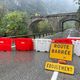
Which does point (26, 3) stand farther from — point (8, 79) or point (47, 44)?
point (8, 79)

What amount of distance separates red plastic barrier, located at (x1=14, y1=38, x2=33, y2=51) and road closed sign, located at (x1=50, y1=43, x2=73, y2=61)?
10.6m

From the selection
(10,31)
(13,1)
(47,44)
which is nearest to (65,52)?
(47,44)

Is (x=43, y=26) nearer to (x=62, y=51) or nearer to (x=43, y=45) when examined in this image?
(x=43, y=45)

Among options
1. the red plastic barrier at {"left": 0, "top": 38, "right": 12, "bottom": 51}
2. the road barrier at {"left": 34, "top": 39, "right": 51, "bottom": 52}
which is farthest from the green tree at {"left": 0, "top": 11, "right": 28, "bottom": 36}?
the road barrier at {"left": 34, "top": 39, "right": 51, "bottom": 52}

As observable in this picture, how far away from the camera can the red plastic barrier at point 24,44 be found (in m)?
20.9

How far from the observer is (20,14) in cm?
6988

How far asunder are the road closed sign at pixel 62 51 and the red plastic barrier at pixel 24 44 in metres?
10.6

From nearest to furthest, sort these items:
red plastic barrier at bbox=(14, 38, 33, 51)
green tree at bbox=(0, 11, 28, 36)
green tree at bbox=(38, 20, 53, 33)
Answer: red plastic barrier at bbox=(14, 38, 33, 51)
green tree at bbox=(0, 11, 28, 36)
green tree at bbox=(38, 20, 53, 33)

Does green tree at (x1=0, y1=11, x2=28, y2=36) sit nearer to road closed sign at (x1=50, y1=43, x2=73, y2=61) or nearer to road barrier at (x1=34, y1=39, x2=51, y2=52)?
road barrier at (x1=34, y1=39, x2=51, y2=52)

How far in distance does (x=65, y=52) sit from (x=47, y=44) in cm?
988

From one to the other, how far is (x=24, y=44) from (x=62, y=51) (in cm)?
1107

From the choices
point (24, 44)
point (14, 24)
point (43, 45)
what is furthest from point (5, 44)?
point (14, 24)

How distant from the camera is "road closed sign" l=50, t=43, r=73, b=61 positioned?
32.8 ft

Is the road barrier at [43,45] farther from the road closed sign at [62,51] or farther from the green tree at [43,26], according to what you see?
the green tree at [43,26]
